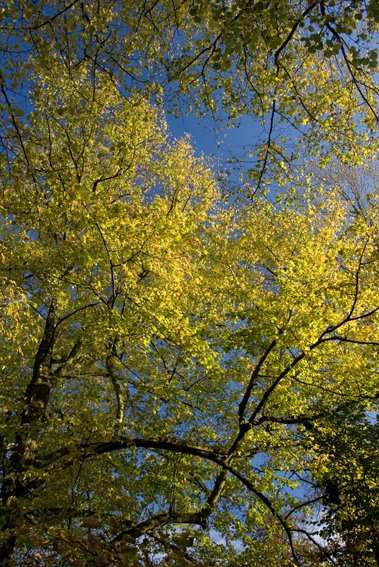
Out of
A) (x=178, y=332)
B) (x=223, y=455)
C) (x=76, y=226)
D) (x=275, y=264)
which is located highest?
(x=275, y=264)

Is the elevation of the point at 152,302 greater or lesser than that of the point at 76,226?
lesser

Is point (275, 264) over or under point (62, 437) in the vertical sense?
over

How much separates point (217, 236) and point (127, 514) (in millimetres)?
6058

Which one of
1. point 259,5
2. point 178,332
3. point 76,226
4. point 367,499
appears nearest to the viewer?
point 259,5

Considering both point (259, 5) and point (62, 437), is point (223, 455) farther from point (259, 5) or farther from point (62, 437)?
point (259, 5)

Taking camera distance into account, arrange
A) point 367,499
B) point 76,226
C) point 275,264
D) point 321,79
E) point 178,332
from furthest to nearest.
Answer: point 275,264 < point 76,226 < point 367,499 < point 178,332 < point 321,79

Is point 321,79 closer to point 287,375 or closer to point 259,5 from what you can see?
point 259,5

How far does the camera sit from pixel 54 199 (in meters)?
6.82

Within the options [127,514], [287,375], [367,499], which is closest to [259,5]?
[287,375]

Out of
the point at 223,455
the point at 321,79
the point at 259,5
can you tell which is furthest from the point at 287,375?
the point at 259,5

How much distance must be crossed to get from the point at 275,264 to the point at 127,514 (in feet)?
19.5

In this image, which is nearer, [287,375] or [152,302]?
[152,302]

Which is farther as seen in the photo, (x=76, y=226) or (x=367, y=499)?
(x=76, y=226)

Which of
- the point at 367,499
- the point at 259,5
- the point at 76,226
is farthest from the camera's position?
the point at 76,226
